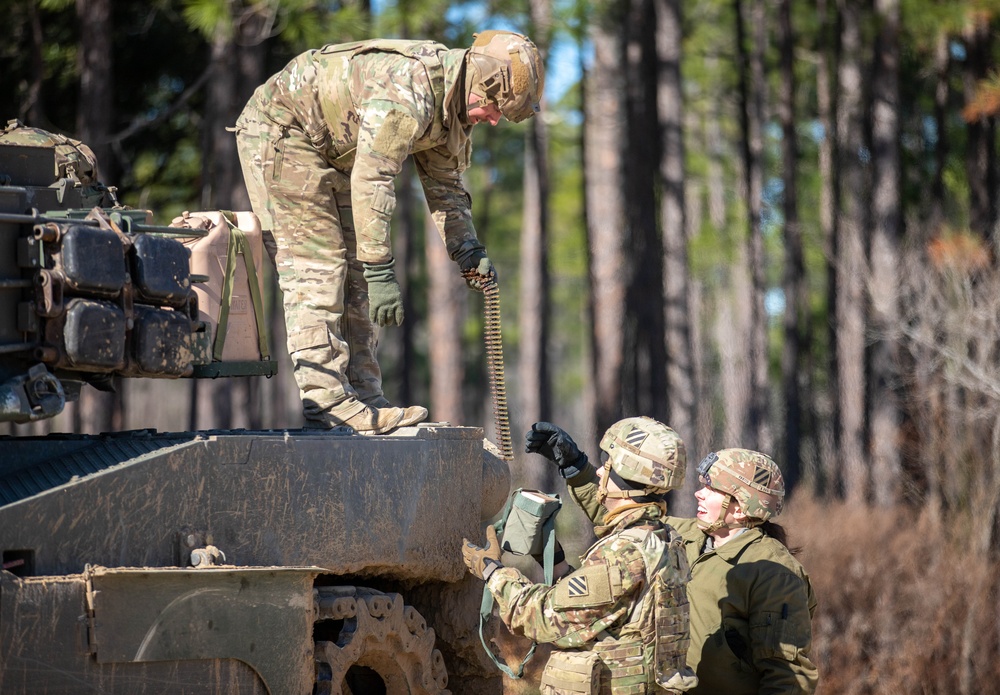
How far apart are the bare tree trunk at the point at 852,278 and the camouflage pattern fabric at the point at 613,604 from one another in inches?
524

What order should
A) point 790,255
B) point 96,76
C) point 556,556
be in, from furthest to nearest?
point 790,255, point 96,76, point 556,556

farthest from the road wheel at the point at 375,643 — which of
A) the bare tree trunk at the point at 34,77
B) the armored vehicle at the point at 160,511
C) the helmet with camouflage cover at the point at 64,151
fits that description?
the bare tree trunk at the point at 34,77

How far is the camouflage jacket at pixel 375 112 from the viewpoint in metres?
6.04

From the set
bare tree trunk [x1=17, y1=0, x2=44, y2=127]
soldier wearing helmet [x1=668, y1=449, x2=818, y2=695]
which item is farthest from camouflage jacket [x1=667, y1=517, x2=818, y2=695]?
bare tree trunk [x1=17, y1=0, x2=44, y2=127]

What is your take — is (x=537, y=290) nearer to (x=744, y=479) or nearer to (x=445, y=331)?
(x=445, y=331)

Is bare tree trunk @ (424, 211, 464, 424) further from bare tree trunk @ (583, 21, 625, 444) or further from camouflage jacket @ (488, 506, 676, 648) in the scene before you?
camouflage jacket @ (488, 506, 676, 648)

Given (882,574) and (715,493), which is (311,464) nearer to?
(715,493)

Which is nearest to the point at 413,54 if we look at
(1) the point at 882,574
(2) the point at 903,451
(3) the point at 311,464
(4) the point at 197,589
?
(3) the point at 311,464

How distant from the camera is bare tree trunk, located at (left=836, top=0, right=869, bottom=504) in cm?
1919

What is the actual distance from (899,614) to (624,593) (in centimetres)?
915

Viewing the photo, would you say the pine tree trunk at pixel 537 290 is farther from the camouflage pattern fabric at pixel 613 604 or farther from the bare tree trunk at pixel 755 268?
the camouflage pattern fabric at pixel 613 604

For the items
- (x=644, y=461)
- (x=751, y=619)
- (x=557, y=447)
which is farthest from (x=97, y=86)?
(x=644, y=461)

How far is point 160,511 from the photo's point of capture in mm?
4902

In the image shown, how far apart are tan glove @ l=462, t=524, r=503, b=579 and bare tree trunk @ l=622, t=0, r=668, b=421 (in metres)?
9.67
